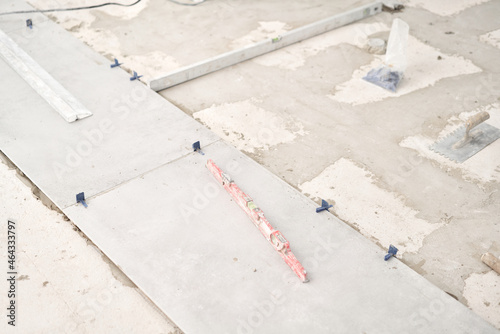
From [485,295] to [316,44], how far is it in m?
4.61

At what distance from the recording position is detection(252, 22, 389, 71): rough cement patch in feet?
23.7

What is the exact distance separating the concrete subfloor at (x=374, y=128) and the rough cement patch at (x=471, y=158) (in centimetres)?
2

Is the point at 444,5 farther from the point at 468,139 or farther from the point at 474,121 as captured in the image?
the point at 474,121

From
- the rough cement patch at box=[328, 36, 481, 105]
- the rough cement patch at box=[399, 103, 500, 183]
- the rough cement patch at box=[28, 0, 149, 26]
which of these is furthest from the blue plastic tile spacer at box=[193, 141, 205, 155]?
the rough cement patch at box=[28, 0, 149, 26]

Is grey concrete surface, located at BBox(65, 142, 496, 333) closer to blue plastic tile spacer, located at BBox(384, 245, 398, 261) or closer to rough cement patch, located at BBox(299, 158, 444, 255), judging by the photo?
blue plastic tile spacer, located at BBox(384, 245, 398, 261)

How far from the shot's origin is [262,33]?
7812 millimetres

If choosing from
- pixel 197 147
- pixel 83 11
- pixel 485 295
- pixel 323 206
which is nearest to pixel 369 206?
pixel 323 206

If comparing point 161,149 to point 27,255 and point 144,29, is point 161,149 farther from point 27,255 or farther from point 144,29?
point 144,29

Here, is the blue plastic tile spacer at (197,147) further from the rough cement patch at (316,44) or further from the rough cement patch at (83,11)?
the rough cement patch at (83,11)

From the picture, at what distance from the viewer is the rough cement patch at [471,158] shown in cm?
540

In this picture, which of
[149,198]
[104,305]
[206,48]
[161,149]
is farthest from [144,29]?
[104,305]

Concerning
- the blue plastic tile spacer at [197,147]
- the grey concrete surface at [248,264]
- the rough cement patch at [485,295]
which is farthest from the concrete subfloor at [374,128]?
the blue plastic tile spacer at [197,147]

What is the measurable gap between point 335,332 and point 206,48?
191 inches

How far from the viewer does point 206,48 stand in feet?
24.4
